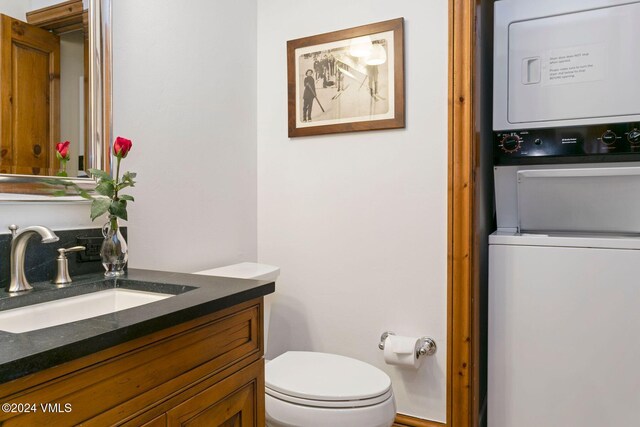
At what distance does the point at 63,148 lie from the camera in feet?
4.50

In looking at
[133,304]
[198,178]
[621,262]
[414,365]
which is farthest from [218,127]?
[621,262]

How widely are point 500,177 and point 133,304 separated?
159 cm

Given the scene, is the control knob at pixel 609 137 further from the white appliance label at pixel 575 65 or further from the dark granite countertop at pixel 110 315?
the dark granite countertop at pixel 110 315

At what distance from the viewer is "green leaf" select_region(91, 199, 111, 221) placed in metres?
1.26

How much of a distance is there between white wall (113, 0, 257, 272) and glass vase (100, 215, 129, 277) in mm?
241

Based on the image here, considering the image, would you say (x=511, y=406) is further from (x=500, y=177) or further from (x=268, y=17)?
(x=268, y=17)

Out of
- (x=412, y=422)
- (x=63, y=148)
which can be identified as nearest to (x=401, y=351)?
(x=412, y=422)

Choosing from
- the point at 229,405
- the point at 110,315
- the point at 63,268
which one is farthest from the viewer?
the point at 63,268

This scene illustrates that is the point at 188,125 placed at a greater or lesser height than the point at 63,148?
greater

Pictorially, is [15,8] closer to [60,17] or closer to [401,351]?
[60,17]

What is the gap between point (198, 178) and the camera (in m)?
1.89

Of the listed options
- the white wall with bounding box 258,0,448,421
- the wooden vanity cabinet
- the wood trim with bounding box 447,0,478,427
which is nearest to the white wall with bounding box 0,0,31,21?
the wooden vanity cabinet

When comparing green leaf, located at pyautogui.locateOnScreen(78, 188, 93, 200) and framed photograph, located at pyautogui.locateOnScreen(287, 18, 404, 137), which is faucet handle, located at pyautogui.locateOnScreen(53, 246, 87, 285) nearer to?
green leaf, located at pyautogui.locateOnScreen(78, 188, 93, 200)

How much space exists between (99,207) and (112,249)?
136 mm
